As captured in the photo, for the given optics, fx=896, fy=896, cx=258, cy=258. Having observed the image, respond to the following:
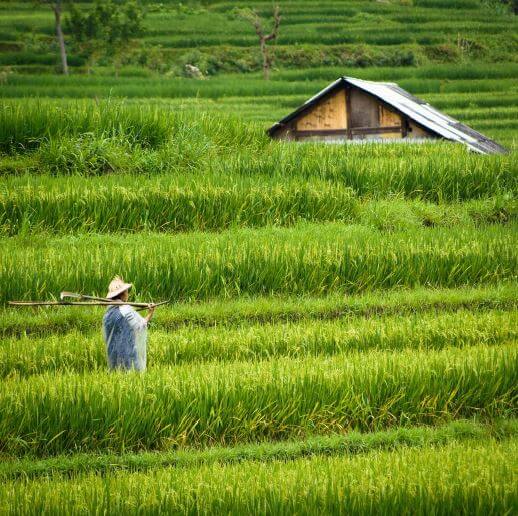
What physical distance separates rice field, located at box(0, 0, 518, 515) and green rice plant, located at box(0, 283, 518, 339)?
33 millimetres

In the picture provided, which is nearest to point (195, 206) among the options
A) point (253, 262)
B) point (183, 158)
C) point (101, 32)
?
point (183, 158)

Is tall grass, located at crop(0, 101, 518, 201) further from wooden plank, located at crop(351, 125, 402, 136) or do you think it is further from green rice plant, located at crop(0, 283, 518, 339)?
green rice plant, located at crop(0, 283, 518, 339)

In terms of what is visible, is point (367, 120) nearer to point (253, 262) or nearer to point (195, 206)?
point (195, 206)

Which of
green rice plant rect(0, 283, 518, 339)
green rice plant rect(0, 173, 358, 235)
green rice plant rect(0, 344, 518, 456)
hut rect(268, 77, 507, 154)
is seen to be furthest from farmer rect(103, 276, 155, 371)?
hut rect(268, 77, 507, 154)

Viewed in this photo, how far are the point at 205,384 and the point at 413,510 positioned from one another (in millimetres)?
2322

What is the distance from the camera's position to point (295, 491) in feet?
17.8

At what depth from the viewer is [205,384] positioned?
7.14m

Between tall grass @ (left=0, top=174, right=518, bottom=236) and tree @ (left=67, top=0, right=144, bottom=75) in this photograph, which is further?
tree @ (left=67, top=0, right=144, bottom=75)

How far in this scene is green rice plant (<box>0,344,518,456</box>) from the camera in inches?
268

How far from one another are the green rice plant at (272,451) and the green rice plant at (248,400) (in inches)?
8.3

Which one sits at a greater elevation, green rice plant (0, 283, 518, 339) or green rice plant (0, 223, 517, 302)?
green rice plant (0, 223, 517, 302)

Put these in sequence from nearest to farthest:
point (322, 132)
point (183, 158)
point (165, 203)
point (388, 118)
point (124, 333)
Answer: point (124, 333) → point (165, 203) → point (183, 158) → point (388, 118) → point (322, 132)

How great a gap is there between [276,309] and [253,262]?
0.97m

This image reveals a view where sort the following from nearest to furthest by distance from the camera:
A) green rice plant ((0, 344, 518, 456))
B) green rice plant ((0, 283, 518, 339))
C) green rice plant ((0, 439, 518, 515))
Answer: green rice plant ((0, 439, 518, 515)) → green rice plant ((0, 344, 518, 456)) → green rice plant ((0, 283, 518, 339))
